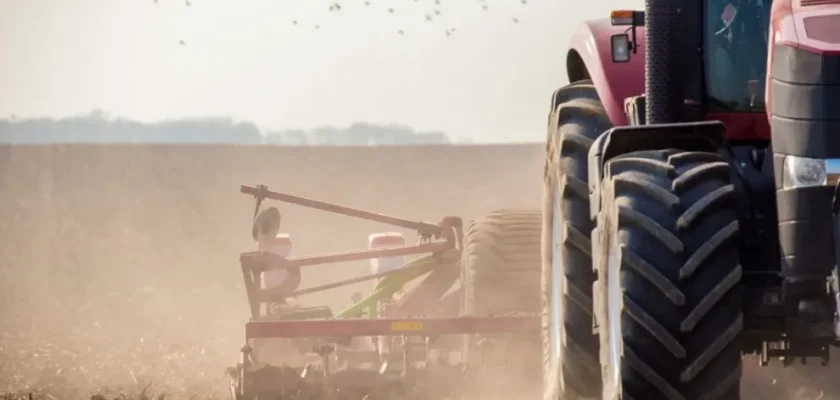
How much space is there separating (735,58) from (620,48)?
1.82ft

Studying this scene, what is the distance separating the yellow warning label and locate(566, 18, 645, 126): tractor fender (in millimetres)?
3730

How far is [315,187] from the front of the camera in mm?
30031

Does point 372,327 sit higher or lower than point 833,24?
lower

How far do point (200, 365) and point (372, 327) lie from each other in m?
3.76

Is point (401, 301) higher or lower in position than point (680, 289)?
lower

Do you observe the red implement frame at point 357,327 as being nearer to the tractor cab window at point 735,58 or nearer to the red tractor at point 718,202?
the red tractor at point 718,202

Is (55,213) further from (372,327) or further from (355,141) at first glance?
(372,327)

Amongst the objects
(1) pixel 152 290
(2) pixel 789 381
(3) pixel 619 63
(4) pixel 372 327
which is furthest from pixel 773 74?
(1) pixel 152 290

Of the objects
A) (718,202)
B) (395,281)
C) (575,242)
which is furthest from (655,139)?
(395,281)

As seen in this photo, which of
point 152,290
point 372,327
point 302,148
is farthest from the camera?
point 302,148

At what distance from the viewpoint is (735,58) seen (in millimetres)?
6254

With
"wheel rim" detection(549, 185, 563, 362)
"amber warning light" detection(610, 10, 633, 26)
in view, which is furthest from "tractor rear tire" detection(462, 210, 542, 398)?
"amber warning light" detection(610, 10, 633, 26)

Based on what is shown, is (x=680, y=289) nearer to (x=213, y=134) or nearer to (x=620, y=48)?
(x=620, y=48)

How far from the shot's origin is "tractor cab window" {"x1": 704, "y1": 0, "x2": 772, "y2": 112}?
6.24m
